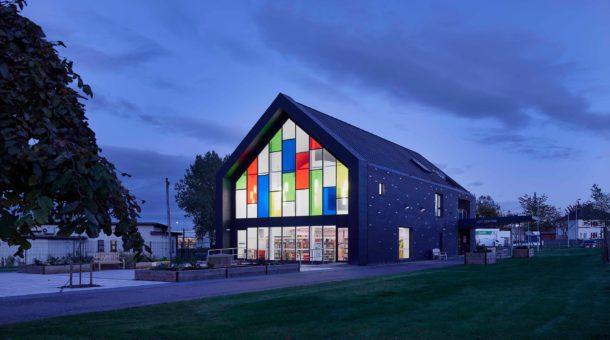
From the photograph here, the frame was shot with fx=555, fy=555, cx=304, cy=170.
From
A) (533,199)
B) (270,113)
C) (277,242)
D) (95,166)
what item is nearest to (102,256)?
(277,242)

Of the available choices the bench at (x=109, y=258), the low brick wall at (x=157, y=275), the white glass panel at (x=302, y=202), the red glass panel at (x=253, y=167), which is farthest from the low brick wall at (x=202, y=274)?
the red glass panel at (x=253, y=167)

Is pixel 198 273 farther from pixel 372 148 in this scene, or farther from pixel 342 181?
pixel 372 148

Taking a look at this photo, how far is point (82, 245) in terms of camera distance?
135 feet

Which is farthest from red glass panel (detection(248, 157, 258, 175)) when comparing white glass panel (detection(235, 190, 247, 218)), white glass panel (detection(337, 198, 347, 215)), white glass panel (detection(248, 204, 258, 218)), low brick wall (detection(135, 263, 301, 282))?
low brick wall (detection(135, 263, 301, 282))

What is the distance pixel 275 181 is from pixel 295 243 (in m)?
4.52

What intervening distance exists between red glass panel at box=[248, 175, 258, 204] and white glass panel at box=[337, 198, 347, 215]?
6.84 metres

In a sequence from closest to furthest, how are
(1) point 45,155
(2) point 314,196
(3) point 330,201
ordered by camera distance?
(1) point 45,155
(3) point 330,201
(2) point 314,196

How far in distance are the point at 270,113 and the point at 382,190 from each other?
29.9ft

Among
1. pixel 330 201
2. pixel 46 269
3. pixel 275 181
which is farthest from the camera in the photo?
pixel 275 181

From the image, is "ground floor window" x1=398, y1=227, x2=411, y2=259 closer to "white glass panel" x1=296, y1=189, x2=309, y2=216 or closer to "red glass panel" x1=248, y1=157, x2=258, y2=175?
"white glass panel" x1=296, y1=189, x2=309, y2=216

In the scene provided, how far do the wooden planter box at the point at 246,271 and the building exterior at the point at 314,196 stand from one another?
9.90m

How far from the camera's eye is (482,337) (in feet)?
29.5

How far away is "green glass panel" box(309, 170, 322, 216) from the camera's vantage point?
36.0m

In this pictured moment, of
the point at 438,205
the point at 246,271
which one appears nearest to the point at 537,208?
the point at 438,205
